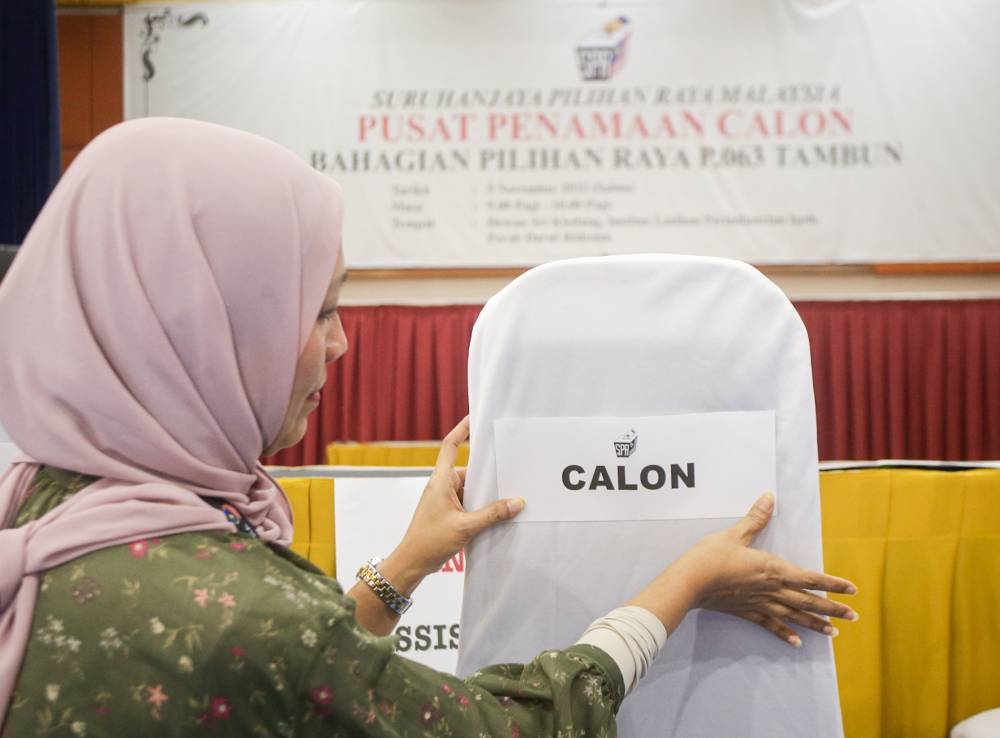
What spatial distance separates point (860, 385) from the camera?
4.53 m

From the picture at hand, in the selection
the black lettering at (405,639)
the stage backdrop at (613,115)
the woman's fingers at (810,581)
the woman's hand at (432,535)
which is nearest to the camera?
the woman's fingers at (810,581)

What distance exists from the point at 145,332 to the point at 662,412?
1.69 ft

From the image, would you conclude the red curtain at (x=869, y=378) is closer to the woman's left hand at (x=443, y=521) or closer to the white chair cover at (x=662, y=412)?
the woman's left hand at (x=443, y=521)

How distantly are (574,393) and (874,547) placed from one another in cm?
142

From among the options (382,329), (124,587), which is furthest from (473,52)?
(124,587)

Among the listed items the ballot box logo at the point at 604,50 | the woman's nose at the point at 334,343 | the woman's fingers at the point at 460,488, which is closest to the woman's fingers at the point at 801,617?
the woman's fingers at the point at 460,488

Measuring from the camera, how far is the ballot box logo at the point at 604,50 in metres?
4.56

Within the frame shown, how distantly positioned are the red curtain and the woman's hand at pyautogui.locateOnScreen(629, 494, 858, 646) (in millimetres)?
3607

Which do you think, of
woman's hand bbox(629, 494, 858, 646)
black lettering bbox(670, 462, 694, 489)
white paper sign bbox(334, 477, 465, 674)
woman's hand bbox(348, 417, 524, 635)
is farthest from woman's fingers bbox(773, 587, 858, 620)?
white paper sign bbox(334, 477, 465, 674)

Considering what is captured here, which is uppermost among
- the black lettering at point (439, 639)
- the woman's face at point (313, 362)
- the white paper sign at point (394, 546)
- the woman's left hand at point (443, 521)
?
the woman's face at point (313, 362)

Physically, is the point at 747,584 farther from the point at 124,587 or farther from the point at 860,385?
the point at 860,385

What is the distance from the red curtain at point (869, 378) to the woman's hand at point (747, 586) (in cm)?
361

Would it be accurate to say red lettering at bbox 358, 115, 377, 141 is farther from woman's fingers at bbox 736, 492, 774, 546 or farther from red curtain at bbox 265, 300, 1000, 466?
woman's fingers at bbox 736, 492, 774, 546

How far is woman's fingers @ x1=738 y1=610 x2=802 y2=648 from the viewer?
0.95 meters
